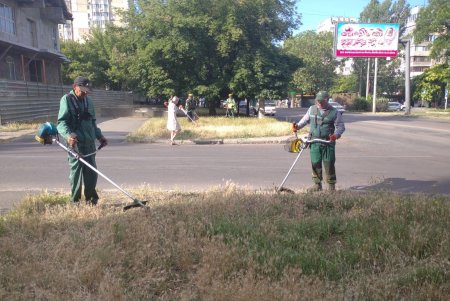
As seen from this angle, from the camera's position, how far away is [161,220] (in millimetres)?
4555

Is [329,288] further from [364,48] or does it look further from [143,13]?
[364,48]

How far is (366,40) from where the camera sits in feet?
119

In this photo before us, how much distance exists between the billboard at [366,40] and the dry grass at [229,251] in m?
33.9

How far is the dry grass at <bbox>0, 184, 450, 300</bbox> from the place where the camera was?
3.08 meters

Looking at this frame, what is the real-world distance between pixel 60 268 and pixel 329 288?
227 cm

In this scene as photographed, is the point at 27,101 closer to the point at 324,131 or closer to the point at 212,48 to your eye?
the point at 212,48

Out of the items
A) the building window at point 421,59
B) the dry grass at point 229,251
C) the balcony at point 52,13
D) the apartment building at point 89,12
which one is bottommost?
the dry grass at point 229,251

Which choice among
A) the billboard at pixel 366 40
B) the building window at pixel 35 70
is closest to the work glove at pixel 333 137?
the building window at pixel 35 70

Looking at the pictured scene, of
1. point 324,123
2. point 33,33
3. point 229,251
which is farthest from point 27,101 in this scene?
point 229,251

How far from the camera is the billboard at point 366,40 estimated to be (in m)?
35.9

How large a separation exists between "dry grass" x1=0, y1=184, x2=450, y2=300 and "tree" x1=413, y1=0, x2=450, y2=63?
4212 cm

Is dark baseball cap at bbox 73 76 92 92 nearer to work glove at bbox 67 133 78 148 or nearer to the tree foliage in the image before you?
work glove at bbox 67 133 78 148

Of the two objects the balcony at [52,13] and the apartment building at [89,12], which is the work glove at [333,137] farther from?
the apartment building at [89,12]

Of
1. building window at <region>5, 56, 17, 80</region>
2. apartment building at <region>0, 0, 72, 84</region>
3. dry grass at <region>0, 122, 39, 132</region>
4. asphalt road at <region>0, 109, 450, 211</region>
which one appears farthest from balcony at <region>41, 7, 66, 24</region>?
asphalt road at <region>0, 109, 450, 211</region>
